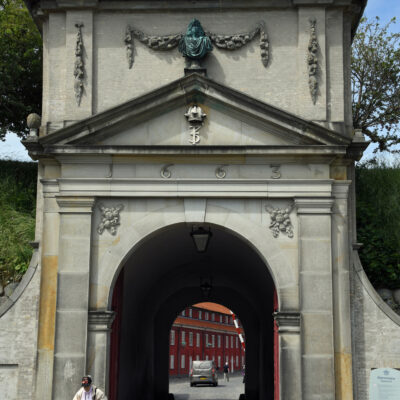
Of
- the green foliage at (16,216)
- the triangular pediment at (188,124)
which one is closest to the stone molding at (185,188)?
the triangular pediment at (188,124)

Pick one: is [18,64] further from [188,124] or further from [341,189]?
[341,189]

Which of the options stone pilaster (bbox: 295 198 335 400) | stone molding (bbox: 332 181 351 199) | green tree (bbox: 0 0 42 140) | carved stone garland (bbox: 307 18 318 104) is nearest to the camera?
stone pilaster (bbox: 295 198 335 400)

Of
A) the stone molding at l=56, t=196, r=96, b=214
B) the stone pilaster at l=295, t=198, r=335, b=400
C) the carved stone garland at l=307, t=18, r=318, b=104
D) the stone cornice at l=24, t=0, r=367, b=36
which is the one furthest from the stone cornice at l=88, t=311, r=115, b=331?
the stone cornice at l=24, t=0, r=367, b=36

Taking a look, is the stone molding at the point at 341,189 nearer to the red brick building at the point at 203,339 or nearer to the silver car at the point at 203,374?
the silver car at the point at 203,374

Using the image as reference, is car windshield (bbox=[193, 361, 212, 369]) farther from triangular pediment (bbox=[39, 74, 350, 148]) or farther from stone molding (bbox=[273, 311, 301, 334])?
triangular pediment (bbox=[39, 74, 350, 148])

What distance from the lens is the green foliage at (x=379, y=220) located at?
14.8 m

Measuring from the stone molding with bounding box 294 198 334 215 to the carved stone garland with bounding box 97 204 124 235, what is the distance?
3158 mm

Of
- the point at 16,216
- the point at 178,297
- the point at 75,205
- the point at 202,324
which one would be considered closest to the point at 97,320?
the point at 75,205

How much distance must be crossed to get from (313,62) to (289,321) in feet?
15.8

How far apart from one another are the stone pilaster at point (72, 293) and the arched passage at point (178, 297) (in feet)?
3.07

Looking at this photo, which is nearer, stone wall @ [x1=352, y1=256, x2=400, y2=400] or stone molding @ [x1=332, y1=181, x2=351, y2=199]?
stone wall @ [x1=352, y1=256, x2=400, y2=400]

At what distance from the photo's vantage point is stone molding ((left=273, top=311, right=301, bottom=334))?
12.0 meters

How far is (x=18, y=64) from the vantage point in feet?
71.1

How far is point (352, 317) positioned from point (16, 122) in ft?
48.2
